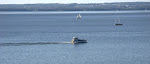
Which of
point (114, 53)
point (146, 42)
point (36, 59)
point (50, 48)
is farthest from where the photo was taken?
point (146, 42)

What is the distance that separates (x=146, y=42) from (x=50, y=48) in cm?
1896

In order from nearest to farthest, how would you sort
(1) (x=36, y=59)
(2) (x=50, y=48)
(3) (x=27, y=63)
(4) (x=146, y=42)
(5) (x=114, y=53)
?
(3) (x=27, y=63), (1) (x=36, y=59), (5) (x=114, y=53), (2) (x=50, y=48), (4) (x=146, y=42)

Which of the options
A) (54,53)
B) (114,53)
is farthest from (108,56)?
(54,53)

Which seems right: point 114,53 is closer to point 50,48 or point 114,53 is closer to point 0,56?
point 50,48

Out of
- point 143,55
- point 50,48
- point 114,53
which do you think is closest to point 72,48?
point 50,48

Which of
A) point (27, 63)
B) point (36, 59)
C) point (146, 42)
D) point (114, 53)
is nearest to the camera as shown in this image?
point (27, 63)

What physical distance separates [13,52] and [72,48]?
10.6 metres

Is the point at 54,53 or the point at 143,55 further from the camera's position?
the point at 54,53

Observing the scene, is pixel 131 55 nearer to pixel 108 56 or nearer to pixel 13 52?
pixel 108 56

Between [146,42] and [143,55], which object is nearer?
[143,55]

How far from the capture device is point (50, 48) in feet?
231

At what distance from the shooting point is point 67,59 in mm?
57656

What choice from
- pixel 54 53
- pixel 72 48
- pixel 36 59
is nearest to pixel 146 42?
pixel 72 48

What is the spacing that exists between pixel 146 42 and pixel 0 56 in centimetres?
2932
